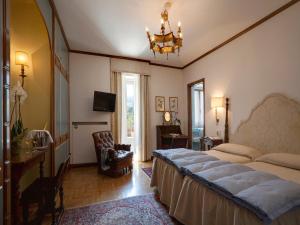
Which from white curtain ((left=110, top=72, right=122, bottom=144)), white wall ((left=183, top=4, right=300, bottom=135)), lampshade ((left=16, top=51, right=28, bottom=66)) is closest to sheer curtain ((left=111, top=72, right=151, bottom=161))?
white curtain ((left=110, top=72, right=122, bottom=144))

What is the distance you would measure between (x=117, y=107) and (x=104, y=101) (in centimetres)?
40

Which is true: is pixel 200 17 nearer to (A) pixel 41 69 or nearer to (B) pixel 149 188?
(A) pixel 41 69

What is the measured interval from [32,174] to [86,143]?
1857 mm

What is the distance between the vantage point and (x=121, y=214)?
2.16 m

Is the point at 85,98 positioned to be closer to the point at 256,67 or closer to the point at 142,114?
the point at 142,114

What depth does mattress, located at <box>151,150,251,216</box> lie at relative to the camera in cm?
204

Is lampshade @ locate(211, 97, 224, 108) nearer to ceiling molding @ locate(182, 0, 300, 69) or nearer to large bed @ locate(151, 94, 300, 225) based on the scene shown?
large bed @ locate(151, 94, 300, 225)

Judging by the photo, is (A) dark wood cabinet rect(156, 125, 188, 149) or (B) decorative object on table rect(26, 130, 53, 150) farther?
(A) dark wood cabinet rect(156, 125, 188, 149)

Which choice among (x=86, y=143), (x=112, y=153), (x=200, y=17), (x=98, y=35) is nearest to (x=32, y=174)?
(x=112, y=153)

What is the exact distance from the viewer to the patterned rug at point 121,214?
201cm

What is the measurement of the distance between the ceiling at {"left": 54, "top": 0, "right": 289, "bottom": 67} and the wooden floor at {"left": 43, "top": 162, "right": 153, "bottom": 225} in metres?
3.01

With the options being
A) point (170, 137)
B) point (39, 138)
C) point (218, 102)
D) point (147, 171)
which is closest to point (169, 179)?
point (147, 171)

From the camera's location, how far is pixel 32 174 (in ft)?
8.30

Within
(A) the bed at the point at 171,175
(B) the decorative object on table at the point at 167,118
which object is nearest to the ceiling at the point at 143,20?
(B) the decorative object on table at the point at 167,118
